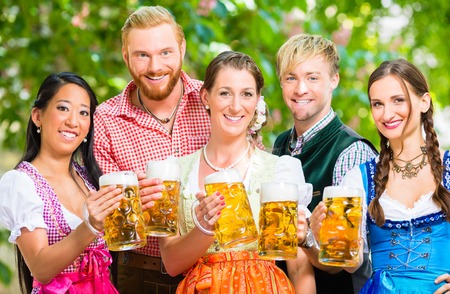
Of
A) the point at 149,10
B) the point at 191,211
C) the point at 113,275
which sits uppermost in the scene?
the point at 149,10

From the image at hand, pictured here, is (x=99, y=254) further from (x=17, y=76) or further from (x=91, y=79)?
(x=17, y=76)

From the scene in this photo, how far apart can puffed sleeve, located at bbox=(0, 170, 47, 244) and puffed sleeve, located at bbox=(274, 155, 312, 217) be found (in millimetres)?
892

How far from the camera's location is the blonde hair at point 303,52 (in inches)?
144

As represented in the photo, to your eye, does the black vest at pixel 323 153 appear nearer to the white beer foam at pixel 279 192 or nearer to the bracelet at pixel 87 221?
the white beer foam at pixel 279 192

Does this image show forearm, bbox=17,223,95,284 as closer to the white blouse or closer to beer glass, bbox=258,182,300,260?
the white blouse

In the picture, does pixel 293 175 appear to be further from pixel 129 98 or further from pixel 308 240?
pixel 129 98

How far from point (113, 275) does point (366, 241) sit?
1.14m

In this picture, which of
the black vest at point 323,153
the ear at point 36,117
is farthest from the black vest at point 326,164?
the ear at point 36,117

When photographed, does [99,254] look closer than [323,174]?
Yes

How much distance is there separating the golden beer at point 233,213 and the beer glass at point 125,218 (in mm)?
259

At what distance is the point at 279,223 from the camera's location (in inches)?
109

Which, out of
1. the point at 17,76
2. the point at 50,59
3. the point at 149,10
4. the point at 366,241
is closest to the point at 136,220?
the point at 366,241

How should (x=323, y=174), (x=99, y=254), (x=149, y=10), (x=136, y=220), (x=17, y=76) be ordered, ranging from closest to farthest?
(x=136, y=220) < (x=99, y=254) < (x=323, y=174) < (x=149, y=10) < (x=17, y=76)

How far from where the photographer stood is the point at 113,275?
3.68 metres
